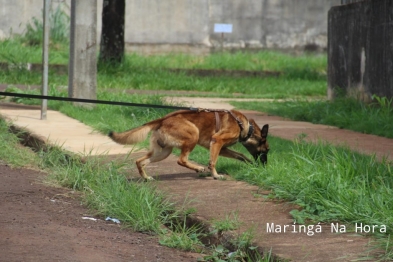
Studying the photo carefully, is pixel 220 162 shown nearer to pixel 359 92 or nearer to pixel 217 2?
pixel 359 92

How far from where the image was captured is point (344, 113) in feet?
38.1

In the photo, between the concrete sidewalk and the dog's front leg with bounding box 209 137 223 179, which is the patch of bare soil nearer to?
the concrete sidewalk

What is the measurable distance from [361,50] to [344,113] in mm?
1521

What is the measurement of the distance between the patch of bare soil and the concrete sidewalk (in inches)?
22.2

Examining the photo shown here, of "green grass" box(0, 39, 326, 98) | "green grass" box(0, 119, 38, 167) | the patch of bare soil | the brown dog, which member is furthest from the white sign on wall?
the patch of bare soil

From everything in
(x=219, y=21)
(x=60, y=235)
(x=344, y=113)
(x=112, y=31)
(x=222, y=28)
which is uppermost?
(x=219, y=21)

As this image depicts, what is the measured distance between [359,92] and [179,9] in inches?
442

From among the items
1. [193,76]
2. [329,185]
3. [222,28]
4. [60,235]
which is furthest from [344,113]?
[222,28]

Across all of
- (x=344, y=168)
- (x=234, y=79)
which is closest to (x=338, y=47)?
(x=234, y=79)

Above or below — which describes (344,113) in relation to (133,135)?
below

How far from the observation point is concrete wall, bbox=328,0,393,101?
463 inches

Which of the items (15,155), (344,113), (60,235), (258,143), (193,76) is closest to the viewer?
(60,235)

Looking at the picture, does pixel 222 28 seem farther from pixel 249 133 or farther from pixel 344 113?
pixel 249 133

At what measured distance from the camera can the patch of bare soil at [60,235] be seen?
5.02 metres
